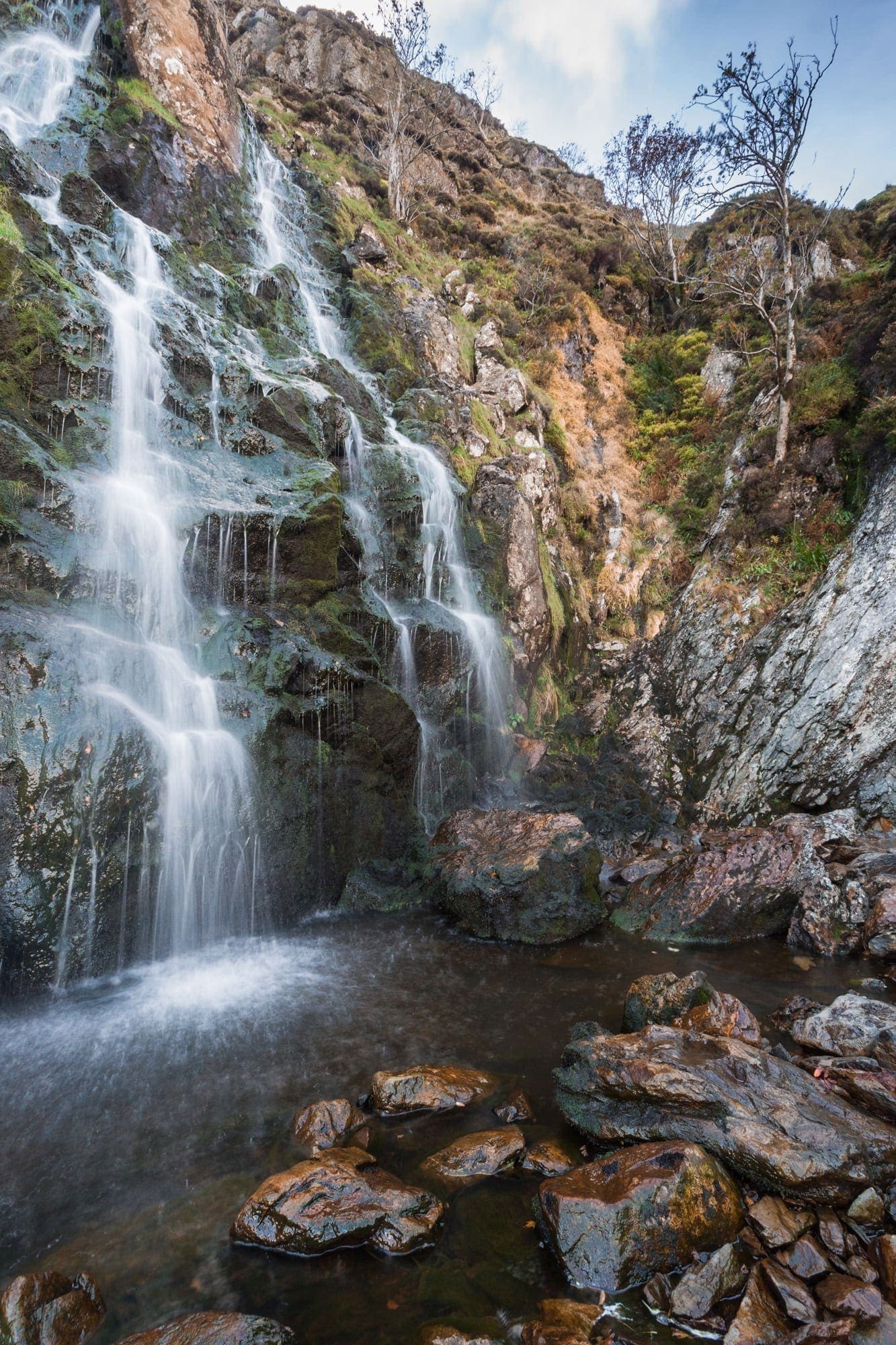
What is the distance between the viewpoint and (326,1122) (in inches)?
172

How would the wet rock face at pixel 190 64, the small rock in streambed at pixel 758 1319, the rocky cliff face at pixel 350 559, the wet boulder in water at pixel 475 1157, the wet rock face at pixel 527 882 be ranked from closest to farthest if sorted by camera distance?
the small rock in streambed at pixel 758 1319, the wet boulder in water at pixel 475 1157, the rocky cliff face at pixel 350 559, the wet rock face at pixel 527 882, the wet rock face at pixel 190 64

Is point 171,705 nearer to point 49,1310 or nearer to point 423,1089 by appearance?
point 423,1089

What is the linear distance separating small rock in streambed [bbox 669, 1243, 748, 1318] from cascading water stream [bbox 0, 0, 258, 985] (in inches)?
247

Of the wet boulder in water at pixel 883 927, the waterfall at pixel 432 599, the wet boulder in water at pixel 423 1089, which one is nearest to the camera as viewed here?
the wet boulder in water at pixel 423 1089

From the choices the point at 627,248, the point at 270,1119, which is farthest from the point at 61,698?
the point at 627,248

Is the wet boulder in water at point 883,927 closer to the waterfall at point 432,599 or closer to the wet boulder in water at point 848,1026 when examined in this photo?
the wet boulder in water at point 848,1026

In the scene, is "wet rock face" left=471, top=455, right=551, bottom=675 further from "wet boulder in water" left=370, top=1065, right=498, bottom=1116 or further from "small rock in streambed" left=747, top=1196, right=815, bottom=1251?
"small rock in streambed" left=747, top=1196, right=815, bottom=1251

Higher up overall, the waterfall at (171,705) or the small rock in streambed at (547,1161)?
the waterfall at (171,705)

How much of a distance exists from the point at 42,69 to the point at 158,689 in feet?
65.6

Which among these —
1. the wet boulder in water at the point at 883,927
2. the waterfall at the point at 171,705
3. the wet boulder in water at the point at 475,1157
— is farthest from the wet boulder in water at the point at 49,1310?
the wet boulder in water at the point at 883,927

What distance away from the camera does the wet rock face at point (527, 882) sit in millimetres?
8352

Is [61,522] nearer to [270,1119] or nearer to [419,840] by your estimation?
[419,840]

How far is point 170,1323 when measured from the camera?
2.90 metres

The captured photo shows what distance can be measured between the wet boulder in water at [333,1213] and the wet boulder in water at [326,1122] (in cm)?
59
